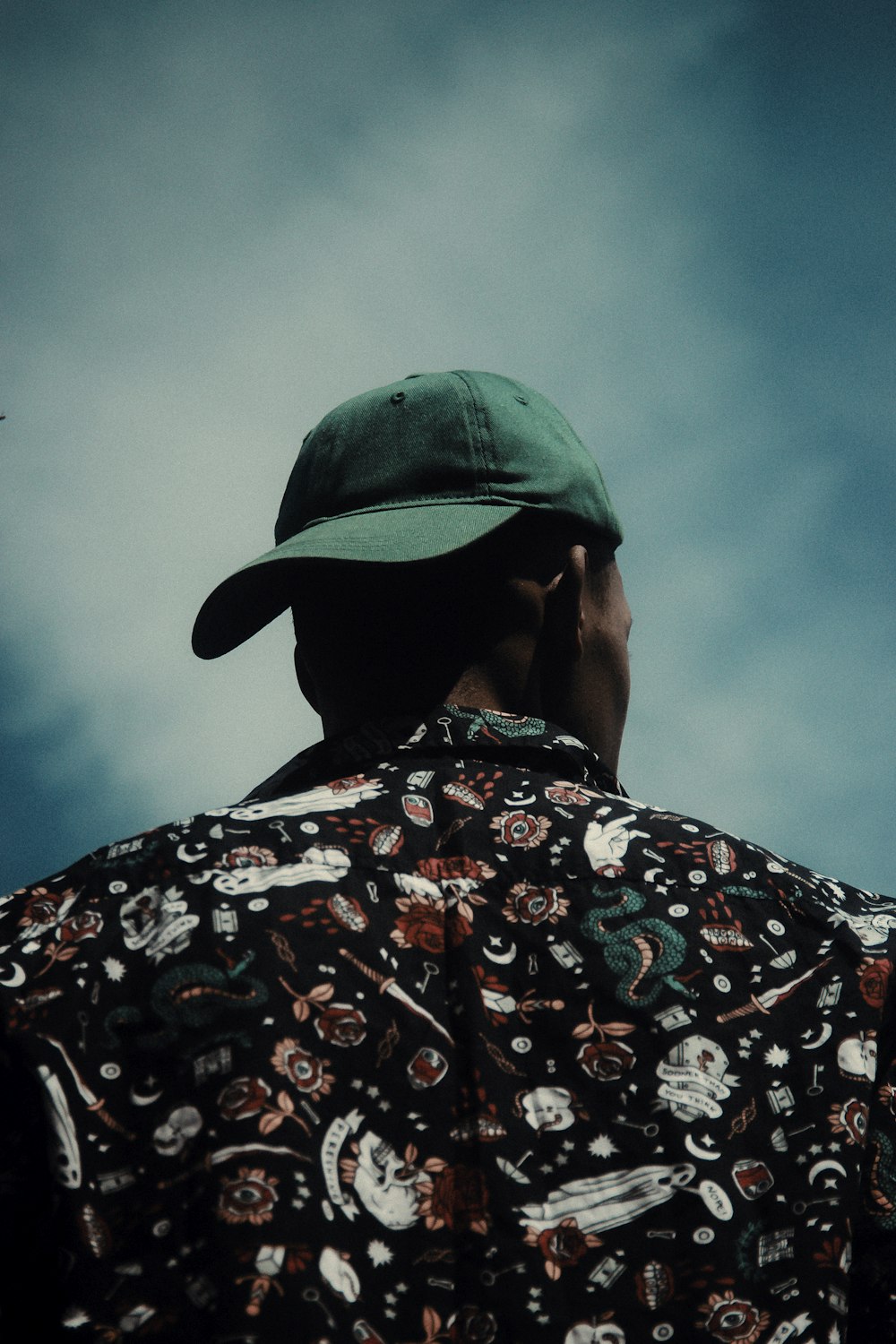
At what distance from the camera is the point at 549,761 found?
8.27 feet

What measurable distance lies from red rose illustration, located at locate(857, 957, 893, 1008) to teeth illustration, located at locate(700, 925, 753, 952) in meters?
0.18

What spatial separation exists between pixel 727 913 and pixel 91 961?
1.01 metres

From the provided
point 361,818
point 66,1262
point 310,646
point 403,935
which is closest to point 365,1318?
point 66,1262

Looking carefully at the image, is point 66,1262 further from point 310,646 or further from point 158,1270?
point 310,646

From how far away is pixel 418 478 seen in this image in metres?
2.99

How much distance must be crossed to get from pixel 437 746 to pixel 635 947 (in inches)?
22.6

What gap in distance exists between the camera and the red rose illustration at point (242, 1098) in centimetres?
182

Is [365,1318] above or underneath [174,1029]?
underneath

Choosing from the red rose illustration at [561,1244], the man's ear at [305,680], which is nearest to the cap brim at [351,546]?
the man's ear at [305,680]

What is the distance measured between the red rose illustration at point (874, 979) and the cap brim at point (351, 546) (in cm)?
112

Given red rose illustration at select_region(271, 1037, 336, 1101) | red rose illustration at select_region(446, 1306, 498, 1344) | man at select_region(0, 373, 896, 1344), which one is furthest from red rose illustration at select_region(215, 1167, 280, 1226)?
red rose illustration at select_region(446, 1306, 498, 1344)

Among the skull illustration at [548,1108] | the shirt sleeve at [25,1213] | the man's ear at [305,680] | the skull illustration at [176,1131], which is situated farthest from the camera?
the man's ear at [305,680]

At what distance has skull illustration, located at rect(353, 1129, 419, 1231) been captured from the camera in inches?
72.3

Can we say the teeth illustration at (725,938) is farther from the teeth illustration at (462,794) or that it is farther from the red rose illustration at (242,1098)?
the red rose illustration at (242,1098)
